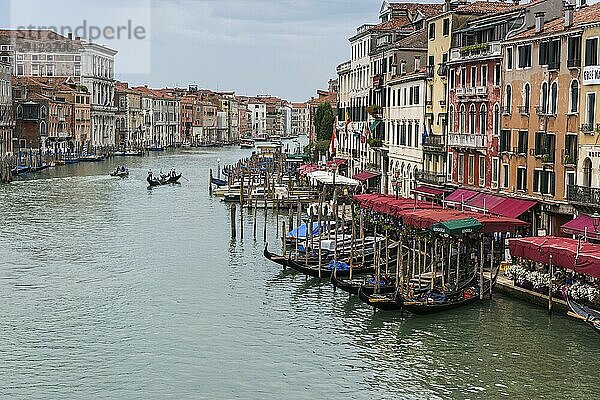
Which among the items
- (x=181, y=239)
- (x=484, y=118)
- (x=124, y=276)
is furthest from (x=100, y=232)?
(x=484, y=118)

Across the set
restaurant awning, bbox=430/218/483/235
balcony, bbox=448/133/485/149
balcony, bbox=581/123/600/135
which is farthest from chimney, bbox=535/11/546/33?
restaurant awning, bbox=430/218/483/235

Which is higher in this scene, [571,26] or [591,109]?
[571,26]

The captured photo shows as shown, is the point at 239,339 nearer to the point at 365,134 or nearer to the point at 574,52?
the point at 574,52

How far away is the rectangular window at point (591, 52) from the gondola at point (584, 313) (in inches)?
164

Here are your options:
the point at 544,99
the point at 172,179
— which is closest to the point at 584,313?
Result: the point at 544,99

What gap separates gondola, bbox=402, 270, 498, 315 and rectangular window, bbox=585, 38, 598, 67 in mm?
3642

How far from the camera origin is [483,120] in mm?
19312

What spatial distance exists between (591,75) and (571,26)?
100 centimetres

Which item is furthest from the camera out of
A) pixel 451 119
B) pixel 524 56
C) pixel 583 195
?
pixel 451 119

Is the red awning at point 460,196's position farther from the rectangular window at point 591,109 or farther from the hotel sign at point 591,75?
the hotel sign at point 591,75

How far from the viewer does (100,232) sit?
22.5m

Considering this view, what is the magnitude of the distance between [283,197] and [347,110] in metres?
5.89

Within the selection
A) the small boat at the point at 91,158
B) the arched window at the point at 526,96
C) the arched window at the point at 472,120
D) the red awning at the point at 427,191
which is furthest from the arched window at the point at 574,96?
the small boat at the point at 91,158

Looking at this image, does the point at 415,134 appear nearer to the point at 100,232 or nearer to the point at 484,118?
the point at 484,118
